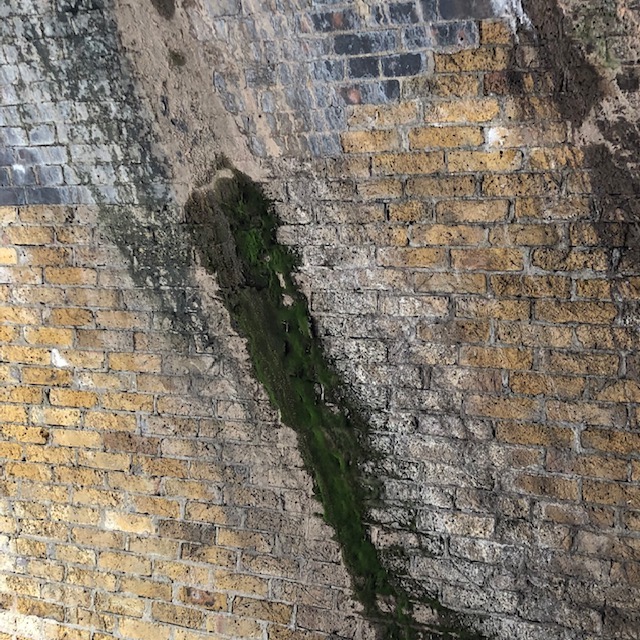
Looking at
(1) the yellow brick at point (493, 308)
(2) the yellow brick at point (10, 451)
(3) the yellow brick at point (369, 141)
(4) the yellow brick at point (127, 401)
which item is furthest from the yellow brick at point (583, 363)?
(2) the yellow brick at point (10, 451)

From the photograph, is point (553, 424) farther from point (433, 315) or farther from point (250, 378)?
point (250, 378)

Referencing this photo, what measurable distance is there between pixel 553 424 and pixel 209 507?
1.27m

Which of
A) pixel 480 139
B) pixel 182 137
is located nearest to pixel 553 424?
pixel 480 139

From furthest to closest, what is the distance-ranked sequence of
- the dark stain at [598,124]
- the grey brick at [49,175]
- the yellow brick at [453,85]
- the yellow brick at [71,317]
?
the yellow brick at [71,317]
the grey brick at [49,175]
the yellow brick at [453,85]
the dark stain at [598,124]

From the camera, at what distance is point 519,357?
1826 millimetres

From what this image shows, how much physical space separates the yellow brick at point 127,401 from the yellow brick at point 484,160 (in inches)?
54.1

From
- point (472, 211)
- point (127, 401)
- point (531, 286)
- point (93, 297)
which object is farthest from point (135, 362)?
point (531, 286)

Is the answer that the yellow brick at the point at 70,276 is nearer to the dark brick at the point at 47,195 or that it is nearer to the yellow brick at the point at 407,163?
the dark brick at the point at 47,195

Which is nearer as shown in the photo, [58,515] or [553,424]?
[553,424]

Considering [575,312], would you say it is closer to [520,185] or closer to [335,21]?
[520,185]

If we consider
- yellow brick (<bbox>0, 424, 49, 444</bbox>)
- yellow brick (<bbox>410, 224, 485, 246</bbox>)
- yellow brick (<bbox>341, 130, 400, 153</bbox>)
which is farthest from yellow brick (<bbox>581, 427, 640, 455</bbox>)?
yellow brick (<bbox>0, 424, 49, 444</bbox>)

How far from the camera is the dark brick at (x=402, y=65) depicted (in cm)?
169

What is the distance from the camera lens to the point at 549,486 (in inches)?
73.5

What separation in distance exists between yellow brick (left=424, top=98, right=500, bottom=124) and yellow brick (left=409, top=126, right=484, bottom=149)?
26 mm
